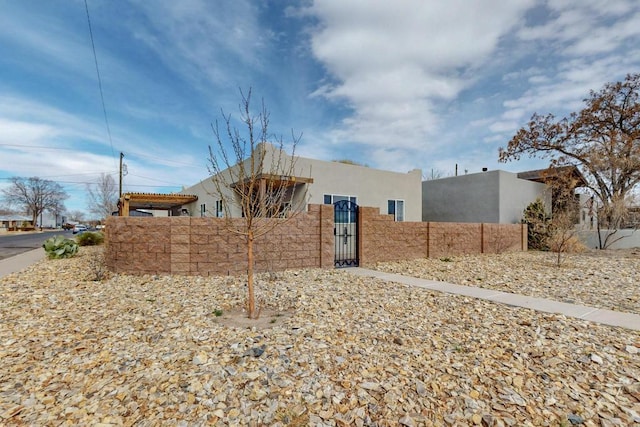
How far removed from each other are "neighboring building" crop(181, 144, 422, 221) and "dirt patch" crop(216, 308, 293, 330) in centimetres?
751

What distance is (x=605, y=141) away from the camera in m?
17.5

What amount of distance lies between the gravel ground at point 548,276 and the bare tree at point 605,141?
26.3 feet

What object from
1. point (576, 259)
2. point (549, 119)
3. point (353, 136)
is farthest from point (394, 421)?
point (549, 119)

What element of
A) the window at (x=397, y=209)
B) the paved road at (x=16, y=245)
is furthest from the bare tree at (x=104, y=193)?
the window at (x=397, y=209)

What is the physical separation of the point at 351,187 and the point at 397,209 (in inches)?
138

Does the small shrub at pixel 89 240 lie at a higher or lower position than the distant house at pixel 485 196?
lower

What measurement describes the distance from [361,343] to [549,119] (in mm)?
22035

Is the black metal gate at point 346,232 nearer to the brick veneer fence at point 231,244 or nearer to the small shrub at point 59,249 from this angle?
the brick veneer fence at point 231,244

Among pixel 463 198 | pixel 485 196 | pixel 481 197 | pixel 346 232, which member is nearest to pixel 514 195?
pixel 485 196

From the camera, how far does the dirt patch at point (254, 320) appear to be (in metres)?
4.22

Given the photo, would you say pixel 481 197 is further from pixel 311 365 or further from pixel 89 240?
pixel 89 240

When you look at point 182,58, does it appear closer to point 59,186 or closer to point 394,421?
point 394,421

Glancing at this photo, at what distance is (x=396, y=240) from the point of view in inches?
412

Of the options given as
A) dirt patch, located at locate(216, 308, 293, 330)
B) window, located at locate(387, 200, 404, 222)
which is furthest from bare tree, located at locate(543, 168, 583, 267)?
dirt patch, located at locate(216, 308, 293, 330)
